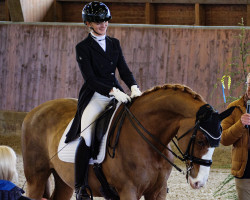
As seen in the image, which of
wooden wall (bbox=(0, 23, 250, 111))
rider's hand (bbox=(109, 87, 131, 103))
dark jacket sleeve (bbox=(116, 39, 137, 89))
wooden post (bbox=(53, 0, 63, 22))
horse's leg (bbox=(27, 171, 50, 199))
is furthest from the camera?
wooden post (bbox=(53, 0, 63, 22))

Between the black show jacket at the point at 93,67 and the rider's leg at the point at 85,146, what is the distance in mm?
81

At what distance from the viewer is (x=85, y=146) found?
3801 millimetres

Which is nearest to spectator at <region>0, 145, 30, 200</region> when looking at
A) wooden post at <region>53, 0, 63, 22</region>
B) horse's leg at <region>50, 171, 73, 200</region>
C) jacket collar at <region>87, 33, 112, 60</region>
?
jacket collar at <region>87, 33, 112, 60</region>

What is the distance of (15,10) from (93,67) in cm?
582

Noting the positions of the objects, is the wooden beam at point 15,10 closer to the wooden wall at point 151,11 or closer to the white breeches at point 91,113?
the wooden wall at point 151,11

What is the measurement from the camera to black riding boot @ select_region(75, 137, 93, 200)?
3.80m

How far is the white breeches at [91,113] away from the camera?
12.5 ft

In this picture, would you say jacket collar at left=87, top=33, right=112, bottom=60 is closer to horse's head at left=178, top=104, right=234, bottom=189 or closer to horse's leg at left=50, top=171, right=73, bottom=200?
horse's head at left=178, top=104, right=234, bottom=189

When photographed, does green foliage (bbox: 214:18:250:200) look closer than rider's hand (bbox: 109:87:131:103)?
No

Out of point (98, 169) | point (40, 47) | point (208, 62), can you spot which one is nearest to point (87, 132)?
point (98, 169)

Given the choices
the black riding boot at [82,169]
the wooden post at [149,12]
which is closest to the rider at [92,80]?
the black riding boot at [82,169]

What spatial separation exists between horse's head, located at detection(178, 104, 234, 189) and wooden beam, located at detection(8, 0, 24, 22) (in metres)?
6.63

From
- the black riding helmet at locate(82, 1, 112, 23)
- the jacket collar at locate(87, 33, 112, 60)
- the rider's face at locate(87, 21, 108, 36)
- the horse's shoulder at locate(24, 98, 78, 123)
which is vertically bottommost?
the horse's shoulder at locate(24, 98, 78, 123)

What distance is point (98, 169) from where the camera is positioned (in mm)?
3756
